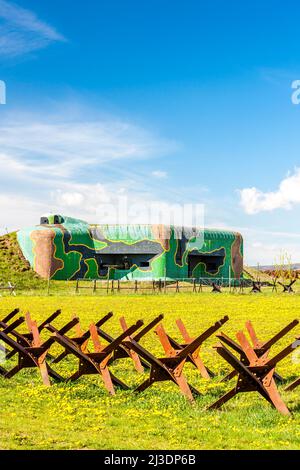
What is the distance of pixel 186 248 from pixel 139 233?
6.13 metres

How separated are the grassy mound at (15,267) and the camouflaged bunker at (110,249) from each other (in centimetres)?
100

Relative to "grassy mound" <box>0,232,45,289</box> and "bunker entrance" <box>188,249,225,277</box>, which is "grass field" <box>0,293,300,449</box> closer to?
"grassy mound" <box>0,232,45,289</box>

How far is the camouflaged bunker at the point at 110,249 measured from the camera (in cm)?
7238

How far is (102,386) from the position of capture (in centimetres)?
1080

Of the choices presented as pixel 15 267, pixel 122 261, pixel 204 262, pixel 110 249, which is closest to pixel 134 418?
pixel 15 267

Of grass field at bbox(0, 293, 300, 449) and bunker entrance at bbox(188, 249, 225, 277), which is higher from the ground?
grass field at bbox(0, 293, 300, 449)

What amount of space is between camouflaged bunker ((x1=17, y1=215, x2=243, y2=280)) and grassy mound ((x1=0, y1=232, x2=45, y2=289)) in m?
1.00

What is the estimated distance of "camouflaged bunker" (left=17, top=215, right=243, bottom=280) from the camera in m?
72.4

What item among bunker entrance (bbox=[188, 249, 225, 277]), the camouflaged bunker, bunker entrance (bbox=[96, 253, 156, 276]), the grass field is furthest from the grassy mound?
the grass field

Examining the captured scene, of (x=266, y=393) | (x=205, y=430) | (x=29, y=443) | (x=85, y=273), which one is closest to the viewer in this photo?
(x=29, y=443)

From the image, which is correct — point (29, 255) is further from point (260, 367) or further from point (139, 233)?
point (260, 367)

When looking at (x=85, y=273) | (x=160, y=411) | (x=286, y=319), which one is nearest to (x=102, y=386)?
(x=160, y=411)

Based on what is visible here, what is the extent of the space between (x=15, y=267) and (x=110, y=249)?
1151 cm

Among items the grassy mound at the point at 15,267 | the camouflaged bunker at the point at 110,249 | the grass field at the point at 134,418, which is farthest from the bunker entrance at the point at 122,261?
the grass field at the point at 134,418
